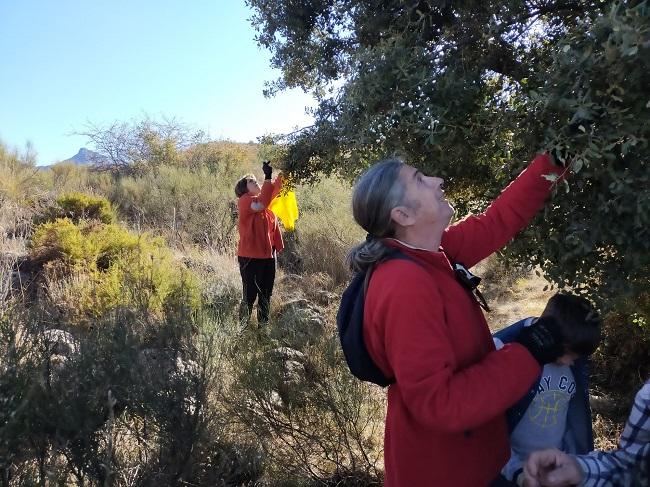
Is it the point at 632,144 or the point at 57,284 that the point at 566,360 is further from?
the point at 57,284

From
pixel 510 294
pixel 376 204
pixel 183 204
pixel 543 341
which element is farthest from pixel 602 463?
pixel 183 204

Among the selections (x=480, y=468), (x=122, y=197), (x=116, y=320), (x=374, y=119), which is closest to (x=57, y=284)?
(x=116, y=320)

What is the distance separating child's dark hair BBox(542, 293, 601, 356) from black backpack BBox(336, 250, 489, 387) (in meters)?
0.33

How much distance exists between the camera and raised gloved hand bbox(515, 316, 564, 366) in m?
1.56

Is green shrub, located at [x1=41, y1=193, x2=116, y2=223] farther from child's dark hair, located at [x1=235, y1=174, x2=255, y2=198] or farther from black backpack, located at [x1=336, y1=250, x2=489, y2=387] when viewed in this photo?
black backpack, located at [x1=336, y1=250, x2=489, y2=387]

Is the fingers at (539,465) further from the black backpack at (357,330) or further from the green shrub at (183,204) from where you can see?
the green shrub at (183,204)

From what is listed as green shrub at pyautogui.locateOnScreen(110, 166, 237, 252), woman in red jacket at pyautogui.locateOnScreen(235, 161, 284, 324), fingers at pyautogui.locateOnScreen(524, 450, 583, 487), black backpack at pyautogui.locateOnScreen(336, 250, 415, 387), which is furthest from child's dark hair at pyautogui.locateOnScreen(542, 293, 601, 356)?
green shrub at pyautogui.locateOnScreen(110, 166, 237, 252)

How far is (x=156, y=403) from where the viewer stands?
9.19ft

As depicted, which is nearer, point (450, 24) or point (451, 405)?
point (451, 405)

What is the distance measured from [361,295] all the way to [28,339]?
6.28ft

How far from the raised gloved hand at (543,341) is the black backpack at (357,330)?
0.23 m

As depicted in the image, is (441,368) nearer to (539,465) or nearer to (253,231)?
(539,465)

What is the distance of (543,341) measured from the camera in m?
1.57

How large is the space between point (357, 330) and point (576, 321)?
0.75 metres
